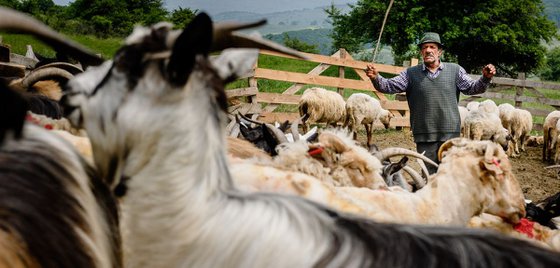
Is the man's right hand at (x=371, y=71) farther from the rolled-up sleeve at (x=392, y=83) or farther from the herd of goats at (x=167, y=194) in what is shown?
the herd of goats at (x=167, y=194)

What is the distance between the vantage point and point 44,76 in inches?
184

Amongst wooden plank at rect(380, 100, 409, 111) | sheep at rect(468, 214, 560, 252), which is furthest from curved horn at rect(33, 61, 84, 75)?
wooden plank at rect(380, 100, 409, 111)

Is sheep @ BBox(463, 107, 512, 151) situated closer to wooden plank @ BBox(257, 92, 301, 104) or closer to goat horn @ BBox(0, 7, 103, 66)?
wooden plank @ BBox(257, 92, 301, 104)

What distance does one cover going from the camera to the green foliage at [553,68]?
70062mm

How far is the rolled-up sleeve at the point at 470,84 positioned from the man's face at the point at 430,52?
36 centimetres

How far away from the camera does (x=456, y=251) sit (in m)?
1.65

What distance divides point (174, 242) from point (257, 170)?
48.3 inches

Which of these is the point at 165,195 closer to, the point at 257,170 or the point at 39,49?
the point at 257,170

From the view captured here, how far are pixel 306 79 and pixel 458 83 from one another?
8739 mm

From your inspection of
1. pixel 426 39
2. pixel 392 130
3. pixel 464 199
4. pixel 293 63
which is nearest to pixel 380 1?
pixel 293 63

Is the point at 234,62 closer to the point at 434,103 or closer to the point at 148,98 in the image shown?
the point at 148,98

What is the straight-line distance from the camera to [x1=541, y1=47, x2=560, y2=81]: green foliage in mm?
70062

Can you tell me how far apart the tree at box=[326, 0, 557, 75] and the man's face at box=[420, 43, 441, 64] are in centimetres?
3296

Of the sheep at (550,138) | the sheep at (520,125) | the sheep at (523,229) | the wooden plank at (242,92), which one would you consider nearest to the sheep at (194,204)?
the sheep at (523,229)
